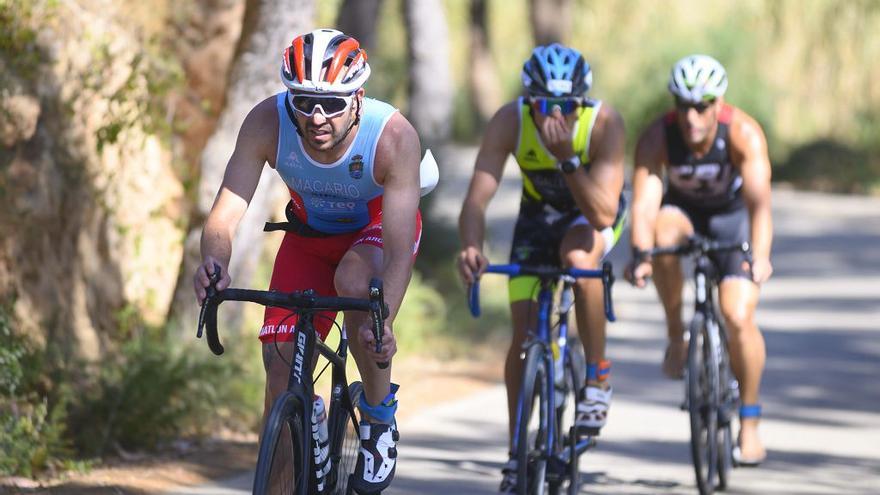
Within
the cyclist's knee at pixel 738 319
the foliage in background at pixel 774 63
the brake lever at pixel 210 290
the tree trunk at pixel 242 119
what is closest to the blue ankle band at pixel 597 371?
the cyclist's knee at pixel 738 319

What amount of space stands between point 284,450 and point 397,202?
964mm

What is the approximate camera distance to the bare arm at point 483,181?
22.5ft

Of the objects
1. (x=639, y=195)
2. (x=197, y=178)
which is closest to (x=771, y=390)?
(x=639, y=195)

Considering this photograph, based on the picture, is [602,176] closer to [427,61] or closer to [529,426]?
[529,426]

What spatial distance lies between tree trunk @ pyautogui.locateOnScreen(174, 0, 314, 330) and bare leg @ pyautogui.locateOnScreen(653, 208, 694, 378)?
2.69 meters

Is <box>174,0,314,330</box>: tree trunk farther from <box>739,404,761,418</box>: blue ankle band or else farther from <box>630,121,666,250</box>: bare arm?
<box>739,404,761,418</box>: blue ankle band

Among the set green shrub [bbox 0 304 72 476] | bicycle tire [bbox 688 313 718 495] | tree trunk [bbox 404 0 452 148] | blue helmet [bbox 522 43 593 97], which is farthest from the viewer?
tree trunk [bbox 404 0 452 148]

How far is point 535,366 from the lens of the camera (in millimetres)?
6469

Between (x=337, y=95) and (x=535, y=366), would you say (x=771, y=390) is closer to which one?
(x=535, y=366)

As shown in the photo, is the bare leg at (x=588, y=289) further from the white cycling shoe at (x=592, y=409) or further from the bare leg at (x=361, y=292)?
the bare leg at (x=361, y=292)

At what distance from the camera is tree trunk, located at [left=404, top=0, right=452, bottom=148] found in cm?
1570

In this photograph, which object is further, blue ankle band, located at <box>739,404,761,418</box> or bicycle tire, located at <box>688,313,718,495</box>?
blue ankle band, located at <box>739,404,761,418</box>

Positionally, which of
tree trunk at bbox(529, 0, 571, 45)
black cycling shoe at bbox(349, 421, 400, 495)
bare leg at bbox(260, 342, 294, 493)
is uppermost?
tree trunk at bbox(529, 0, 571, 45)

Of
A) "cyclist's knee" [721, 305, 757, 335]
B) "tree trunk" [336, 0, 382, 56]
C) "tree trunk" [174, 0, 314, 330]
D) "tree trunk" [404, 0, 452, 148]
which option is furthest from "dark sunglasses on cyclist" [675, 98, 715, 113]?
"tree trunk" [404, 0, 452, 148]
